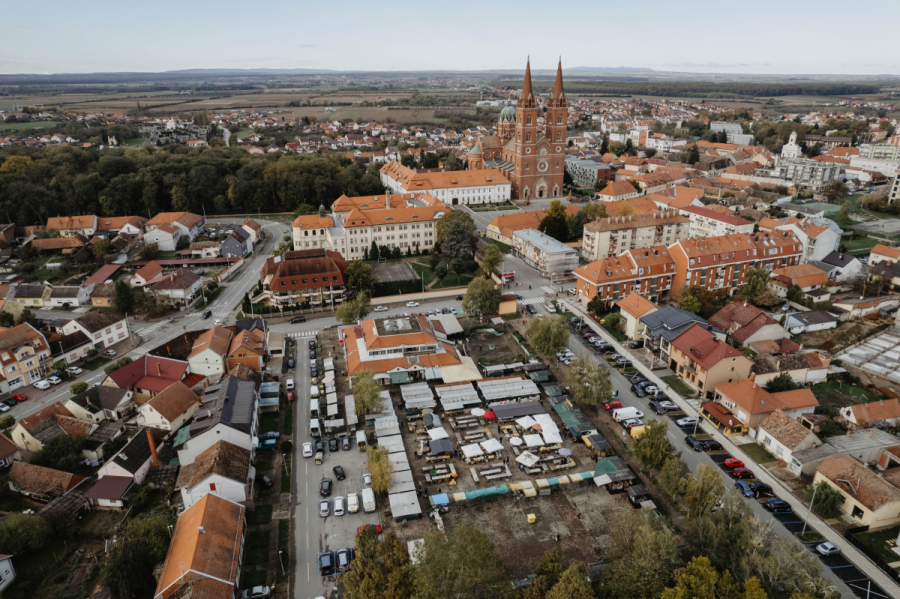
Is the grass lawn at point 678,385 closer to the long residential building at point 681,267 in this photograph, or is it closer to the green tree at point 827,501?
the green tree at point 827,501

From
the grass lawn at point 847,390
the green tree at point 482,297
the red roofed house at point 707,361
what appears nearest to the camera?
the red roofed house at point 707,361

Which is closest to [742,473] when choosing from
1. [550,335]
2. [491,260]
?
[550,335]

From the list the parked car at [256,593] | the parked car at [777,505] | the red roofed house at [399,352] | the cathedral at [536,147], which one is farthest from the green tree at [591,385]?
the cathedral at [536,147]

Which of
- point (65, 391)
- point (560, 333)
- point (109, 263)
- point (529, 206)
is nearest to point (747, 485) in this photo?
point (560, 333)

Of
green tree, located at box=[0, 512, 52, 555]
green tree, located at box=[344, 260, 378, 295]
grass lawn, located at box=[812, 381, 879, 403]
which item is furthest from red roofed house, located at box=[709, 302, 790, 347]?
green tree, located at box=[0, 512, 52, 555]

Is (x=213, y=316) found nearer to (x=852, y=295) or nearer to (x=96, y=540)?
(x=96, y=540)

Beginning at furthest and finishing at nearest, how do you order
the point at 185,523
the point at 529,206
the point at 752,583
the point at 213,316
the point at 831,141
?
the point at 831,141 → the point at 529,206 → the point at 213,316 → the point at 185,523 → the point at 752,583
